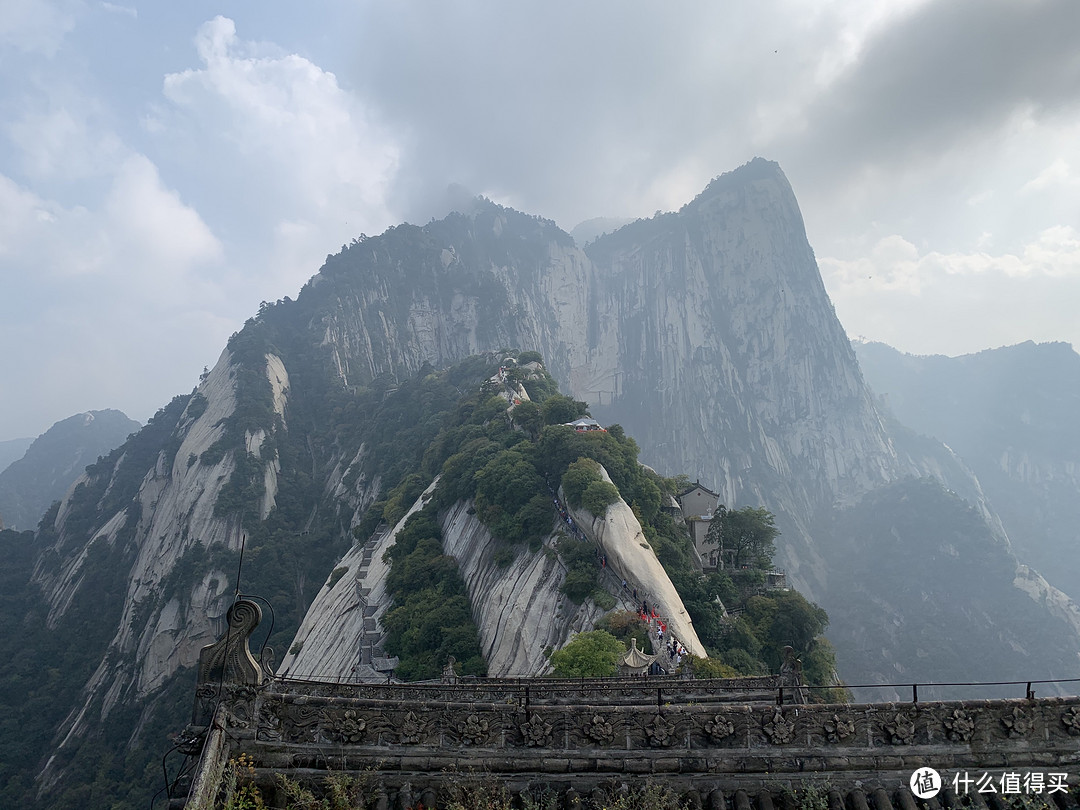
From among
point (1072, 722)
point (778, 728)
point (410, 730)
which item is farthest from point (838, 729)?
point (410, 730)

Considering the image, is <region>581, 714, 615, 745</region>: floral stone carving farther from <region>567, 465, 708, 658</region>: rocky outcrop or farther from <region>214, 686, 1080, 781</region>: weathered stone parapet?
<region>567, 465, 708, 658</region>: rocky outcrop

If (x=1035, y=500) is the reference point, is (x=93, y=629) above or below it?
below

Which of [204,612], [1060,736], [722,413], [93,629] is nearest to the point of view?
[1060,736]

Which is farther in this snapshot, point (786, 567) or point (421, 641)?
point (786, 567)

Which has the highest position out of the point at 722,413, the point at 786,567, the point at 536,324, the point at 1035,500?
the point at 536,324

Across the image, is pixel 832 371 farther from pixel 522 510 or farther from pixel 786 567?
pixel 522 510

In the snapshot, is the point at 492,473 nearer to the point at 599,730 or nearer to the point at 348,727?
the point at 348,727

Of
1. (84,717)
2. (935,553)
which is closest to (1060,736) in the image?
(84,717)
